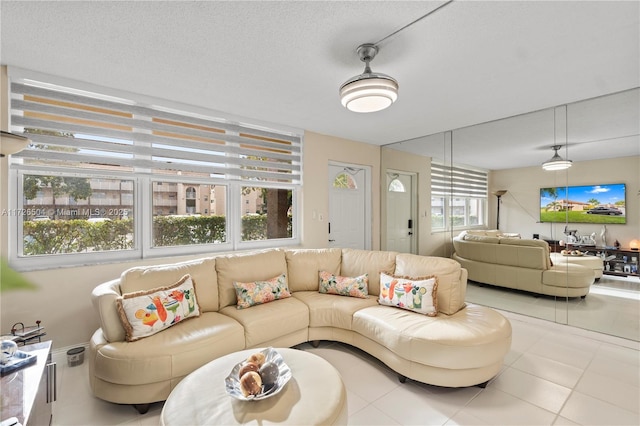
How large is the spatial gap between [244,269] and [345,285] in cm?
108

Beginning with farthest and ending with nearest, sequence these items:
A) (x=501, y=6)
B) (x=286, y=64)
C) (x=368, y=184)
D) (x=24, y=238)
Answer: (x=368, y=184) < (x=24, y=238) < (x=286, y=64) < (x=501, y=6)

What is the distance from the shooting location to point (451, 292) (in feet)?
8.97

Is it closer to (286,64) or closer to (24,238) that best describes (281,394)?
(286,64)

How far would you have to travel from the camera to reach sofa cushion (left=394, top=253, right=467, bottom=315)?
8.94ft

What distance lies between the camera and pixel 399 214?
530 centimetres

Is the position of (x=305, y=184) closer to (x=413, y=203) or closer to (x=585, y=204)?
(x=413, y=203)

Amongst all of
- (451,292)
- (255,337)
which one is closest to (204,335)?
(255,337)

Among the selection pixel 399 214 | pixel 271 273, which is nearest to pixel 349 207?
pixel 399 214

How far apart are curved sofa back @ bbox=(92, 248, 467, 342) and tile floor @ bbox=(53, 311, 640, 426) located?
1.78ft

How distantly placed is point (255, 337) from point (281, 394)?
97cm

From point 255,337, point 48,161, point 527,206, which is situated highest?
point 48,161

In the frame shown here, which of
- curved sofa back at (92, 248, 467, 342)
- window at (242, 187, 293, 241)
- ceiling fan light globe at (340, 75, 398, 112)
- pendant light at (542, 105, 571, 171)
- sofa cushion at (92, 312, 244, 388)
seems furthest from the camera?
window at (242, 187, 293, 241)

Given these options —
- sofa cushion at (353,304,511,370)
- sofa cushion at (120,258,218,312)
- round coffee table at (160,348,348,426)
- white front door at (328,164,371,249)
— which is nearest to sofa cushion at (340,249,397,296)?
sofa cushion at (353,304,511,370)

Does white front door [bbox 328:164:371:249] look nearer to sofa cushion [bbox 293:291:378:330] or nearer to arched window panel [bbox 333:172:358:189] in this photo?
arched window panel [bbox 333:172:358:189]
